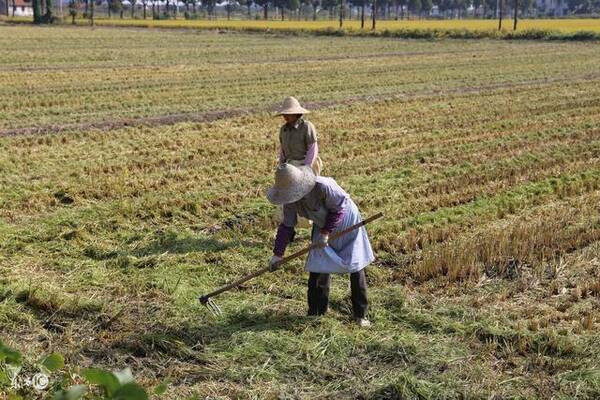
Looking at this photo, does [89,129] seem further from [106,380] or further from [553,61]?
[553,61]

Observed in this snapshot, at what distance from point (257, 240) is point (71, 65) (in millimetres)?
21612

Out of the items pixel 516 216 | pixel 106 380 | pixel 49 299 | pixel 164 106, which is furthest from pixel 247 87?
pixel 106 380

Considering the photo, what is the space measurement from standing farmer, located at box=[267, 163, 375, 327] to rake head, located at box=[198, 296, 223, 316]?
0.59 metres

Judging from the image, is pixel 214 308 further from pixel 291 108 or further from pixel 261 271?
pixel 291 108

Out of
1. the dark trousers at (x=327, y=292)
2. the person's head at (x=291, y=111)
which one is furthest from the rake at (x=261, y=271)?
the person's head at (x=291, y=111)

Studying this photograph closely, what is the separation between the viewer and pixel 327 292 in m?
5.76

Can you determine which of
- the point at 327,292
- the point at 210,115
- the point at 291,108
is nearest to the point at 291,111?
the point at 291,108

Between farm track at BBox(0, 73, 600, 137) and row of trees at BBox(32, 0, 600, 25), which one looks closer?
farm track at BBox(0, 73, 600, 137)

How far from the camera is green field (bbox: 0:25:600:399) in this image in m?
5.06

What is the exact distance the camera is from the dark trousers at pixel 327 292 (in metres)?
5.64

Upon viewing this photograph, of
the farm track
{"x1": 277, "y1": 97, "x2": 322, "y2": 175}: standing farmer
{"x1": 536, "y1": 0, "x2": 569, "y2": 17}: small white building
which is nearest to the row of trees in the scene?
{"x1": 536, "y1": 0, "x2": 569, "y2": 17}: small white building

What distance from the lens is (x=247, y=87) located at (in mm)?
21266

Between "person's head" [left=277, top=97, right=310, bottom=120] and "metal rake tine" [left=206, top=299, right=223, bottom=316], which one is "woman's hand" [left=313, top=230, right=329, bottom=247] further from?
"person's head" [left=277, top=97, right=310, bottom=120]

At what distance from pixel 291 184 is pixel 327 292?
1062 mm
